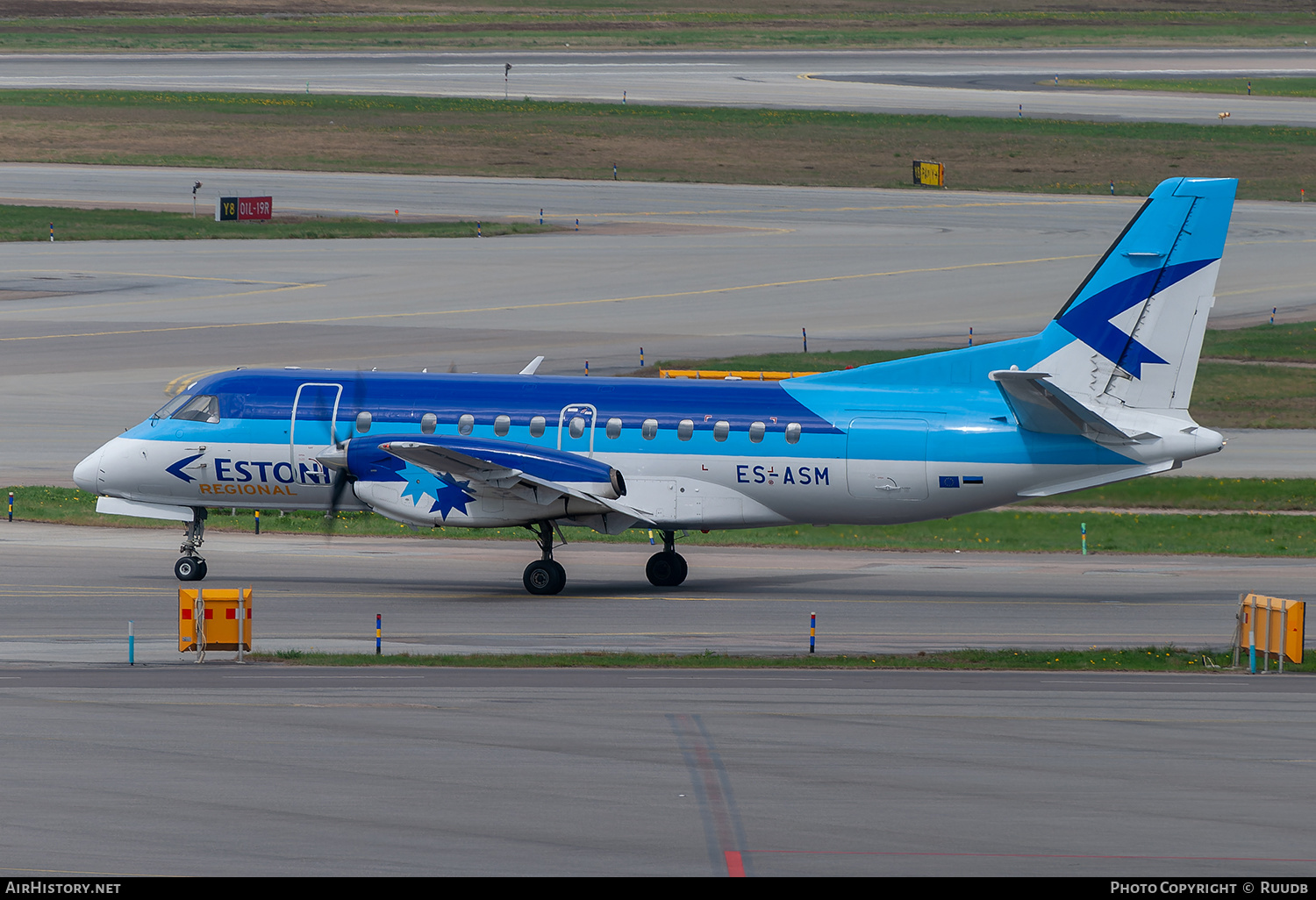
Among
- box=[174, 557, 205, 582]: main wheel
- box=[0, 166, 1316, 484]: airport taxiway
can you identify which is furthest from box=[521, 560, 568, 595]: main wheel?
box=[0, 166, 1316, 484]: airport taxiway

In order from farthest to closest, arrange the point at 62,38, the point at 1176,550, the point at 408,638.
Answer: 1. the point at 62,38
2. the point at 1176,550
3. the point at 408,638

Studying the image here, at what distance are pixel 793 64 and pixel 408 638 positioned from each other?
112757 millimetres

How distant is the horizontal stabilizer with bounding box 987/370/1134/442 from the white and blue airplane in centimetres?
4

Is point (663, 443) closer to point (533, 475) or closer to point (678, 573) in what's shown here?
point (533, 475)

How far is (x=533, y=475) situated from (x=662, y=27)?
444 ft

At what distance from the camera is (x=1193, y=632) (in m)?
28.1

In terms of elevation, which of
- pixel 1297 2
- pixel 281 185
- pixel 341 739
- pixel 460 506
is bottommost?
pixel 341 739

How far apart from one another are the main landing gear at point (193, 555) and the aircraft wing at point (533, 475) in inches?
193

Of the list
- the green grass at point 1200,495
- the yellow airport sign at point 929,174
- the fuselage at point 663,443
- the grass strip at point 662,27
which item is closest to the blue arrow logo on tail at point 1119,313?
the fuselage at point 663,443

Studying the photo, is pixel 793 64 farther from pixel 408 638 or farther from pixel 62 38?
pixel 408 638

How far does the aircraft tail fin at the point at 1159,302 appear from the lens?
99.5ft

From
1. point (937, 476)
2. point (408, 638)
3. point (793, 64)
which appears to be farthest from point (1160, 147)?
point (408, 638)

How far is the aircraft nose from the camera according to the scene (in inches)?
1318

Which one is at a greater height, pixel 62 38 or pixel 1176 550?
pixel 62 38
